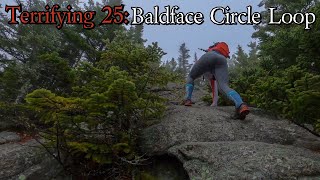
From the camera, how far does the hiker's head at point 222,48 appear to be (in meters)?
8.88

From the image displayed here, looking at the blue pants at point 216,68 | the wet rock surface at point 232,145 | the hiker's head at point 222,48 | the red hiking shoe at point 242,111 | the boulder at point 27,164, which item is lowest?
the boulder at point 27,164

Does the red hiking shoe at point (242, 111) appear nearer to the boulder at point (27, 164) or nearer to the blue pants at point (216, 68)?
the blue pants at point (216, 68)

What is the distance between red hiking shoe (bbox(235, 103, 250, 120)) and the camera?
781 centimetres

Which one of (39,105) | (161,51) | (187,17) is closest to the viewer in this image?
(39,105)

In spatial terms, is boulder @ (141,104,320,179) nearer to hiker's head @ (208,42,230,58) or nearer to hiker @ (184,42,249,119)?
hiker @ (184,42,249,119)

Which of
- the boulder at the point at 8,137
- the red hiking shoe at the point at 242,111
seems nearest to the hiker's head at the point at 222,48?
the red hiking shoe at the point at 242,111

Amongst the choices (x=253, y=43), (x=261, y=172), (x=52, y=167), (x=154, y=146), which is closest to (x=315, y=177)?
(x=261, y=172)

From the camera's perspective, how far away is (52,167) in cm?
739

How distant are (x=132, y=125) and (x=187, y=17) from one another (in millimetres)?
6281

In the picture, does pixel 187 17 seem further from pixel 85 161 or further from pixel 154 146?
pixel 85 161

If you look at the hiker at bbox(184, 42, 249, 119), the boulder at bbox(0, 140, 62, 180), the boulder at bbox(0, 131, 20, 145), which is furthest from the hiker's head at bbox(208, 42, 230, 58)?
the boulder at bbox(0, 131, 20, 145)

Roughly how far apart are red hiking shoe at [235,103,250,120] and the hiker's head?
6.20 ft

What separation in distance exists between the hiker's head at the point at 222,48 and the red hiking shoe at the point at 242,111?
74.4 inches

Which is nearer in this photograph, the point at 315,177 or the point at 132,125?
the point at 315,177
